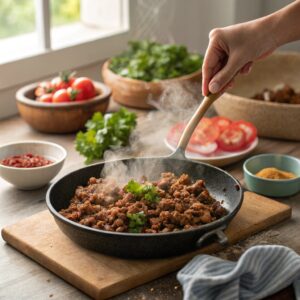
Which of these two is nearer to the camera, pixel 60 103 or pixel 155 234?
pixel 155 234

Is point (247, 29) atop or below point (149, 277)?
atop

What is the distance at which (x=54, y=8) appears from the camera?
427 centimetres

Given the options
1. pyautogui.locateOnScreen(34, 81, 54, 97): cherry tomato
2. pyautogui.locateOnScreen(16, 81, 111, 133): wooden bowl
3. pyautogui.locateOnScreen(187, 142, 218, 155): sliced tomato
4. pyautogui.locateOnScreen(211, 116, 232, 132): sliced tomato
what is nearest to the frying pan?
pyautogui.locateOnScreen(187, 142, 218, 155): sliced tomato

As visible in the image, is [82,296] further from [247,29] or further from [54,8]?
[54,8]

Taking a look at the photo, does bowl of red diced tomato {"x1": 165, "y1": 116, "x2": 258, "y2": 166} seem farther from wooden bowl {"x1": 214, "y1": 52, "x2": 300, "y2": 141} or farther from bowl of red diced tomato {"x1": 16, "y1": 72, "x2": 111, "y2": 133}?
bowl of red diced tomato {"x1": 16, "y1": 72, "x2": 111, "y2": 133}

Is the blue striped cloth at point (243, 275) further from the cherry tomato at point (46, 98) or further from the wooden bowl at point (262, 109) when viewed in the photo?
the cherry tomato at point (46, 98)

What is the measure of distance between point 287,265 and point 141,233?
13.7 inches

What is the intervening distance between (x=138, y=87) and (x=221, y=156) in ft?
2.01

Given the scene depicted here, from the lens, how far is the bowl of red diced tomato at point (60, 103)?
103 inches

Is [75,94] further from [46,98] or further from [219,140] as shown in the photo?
[219,140]

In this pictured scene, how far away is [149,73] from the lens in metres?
2.93

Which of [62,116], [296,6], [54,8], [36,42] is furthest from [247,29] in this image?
[54,8]

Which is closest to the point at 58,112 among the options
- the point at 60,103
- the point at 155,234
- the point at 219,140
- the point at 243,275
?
the point at 60,103

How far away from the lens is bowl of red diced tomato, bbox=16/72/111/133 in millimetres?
2607
